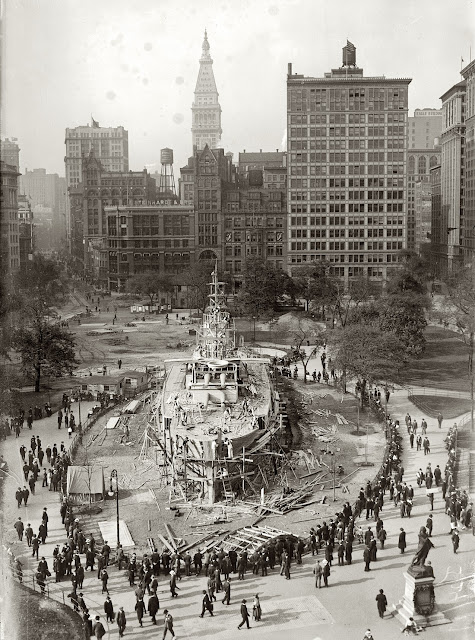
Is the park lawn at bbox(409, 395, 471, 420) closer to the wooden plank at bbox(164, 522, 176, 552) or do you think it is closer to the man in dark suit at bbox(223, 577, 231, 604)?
the wooden plank at bbox(164, 522, 176, 552)

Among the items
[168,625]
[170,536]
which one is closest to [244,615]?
[168,625]

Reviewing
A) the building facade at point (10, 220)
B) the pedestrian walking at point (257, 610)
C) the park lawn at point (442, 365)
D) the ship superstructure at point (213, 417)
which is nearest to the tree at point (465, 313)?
the park lawn at point (442, 365)

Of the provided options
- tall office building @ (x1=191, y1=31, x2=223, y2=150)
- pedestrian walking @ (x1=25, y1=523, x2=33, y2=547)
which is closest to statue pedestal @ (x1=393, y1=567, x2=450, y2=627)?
pedestrian walking @ (x1=25, y1=523, x2=33, y2=547)

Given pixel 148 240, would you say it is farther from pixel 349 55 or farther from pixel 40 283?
pixel 349 55

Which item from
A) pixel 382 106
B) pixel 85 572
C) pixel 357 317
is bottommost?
pixel 85 572

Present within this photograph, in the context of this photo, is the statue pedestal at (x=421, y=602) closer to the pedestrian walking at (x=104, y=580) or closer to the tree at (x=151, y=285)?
the pedestrian walking at (x=104, y=580)

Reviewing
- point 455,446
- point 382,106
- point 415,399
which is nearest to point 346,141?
point 382,106

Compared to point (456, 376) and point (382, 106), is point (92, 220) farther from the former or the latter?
point (456, 376)
